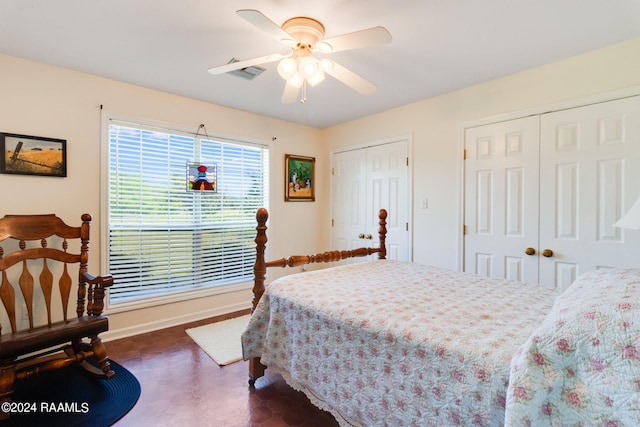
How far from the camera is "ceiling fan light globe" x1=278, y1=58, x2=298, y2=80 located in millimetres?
1834

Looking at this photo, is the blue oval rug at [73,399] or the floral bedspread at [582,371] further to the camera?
the blue oval rug at [73,399]

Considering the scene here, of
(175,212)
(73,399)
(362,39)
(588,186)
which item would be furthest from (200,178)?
(588,186)

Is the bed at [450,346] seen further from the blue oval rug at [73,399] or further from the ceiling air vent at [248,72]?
the ceiling air vent at [248,72]

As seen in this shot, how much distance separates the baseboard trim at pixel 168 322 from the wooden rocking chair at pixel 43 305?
0.39 m

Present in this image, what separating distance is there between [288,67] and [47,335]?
2.15 metres

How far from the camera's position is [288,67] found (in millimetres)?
1855

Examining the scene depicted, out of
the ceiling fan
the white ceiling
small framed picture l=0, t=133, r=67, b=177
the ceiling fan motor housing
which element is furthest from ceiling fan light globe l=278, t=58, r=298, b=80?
small framed picture l=0, t=133, r=67, b=177

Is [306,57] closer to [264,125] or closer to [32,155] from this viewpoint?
[264,125]

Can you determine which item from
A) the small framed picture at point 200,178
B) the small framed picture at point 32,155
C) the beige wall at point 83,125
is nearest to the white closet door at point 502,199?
the beige wall at point 83,125

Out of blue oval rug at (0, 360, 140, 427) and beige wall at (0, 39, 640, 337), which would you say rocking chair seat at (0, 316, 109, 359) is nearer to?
blue oval rug at (0, 360, 140, 427)

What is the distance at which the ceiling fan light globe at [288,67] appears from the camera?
183cm

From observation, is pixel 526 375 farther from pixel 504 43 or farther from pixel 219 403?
pixel 504 43

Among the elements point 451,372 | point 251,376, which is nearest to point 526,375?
point 451,372

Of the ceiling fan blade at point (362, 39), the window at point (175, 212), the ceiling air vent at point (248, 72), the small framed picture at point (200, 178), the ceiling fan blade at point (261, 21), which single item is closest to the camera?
the ceiling fan blade at point (261, 21)
